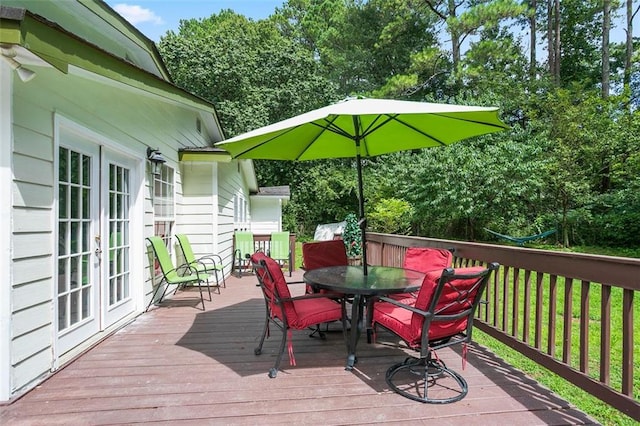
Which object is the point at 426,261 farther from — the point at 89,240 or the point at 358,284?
the point at 89,240

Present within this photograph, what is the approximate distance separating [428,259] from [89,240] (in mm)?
3295

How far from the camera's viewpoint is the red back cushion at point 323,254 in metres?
4.20

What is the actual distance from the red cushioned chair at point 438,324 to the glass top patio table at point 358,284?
19 cm

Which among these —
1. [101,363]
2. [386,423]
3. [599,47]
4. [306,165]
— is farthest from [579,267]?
[599,47]

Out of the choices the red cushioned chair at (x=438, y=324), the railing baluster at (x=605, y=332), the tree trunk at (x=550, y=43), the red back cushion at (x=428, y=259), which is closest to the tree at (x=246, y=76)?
the tree trunk at (x=550, y=43)

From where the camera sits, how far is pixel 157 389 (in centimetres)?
253

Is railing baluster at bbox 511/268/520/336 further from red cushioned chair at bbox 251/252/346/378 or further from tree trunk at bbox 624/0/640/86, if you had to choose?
tree trunk at bbox 624/0/640/86

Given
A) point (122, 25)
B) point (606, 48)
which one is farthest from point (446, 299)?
point (606, 48)

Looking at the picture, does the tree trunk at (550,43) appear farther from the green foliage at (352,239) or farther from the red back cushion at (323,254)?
the red back cushion at (323,254)

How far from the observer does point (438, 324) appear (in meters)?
2.45

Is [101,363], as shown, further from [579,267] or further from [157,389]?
[579,267]

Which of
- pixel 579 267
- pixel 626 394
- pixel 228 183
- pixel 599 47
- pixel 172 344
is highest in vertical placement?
pixel 599 47

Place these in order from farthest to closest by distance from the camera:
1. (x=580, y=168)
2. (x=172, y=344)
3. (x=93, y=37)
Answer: (x=580, y=168), (x=93, y=37), (x=172, y=344)

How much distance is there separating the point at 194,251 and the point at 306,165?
12810 millimetres
